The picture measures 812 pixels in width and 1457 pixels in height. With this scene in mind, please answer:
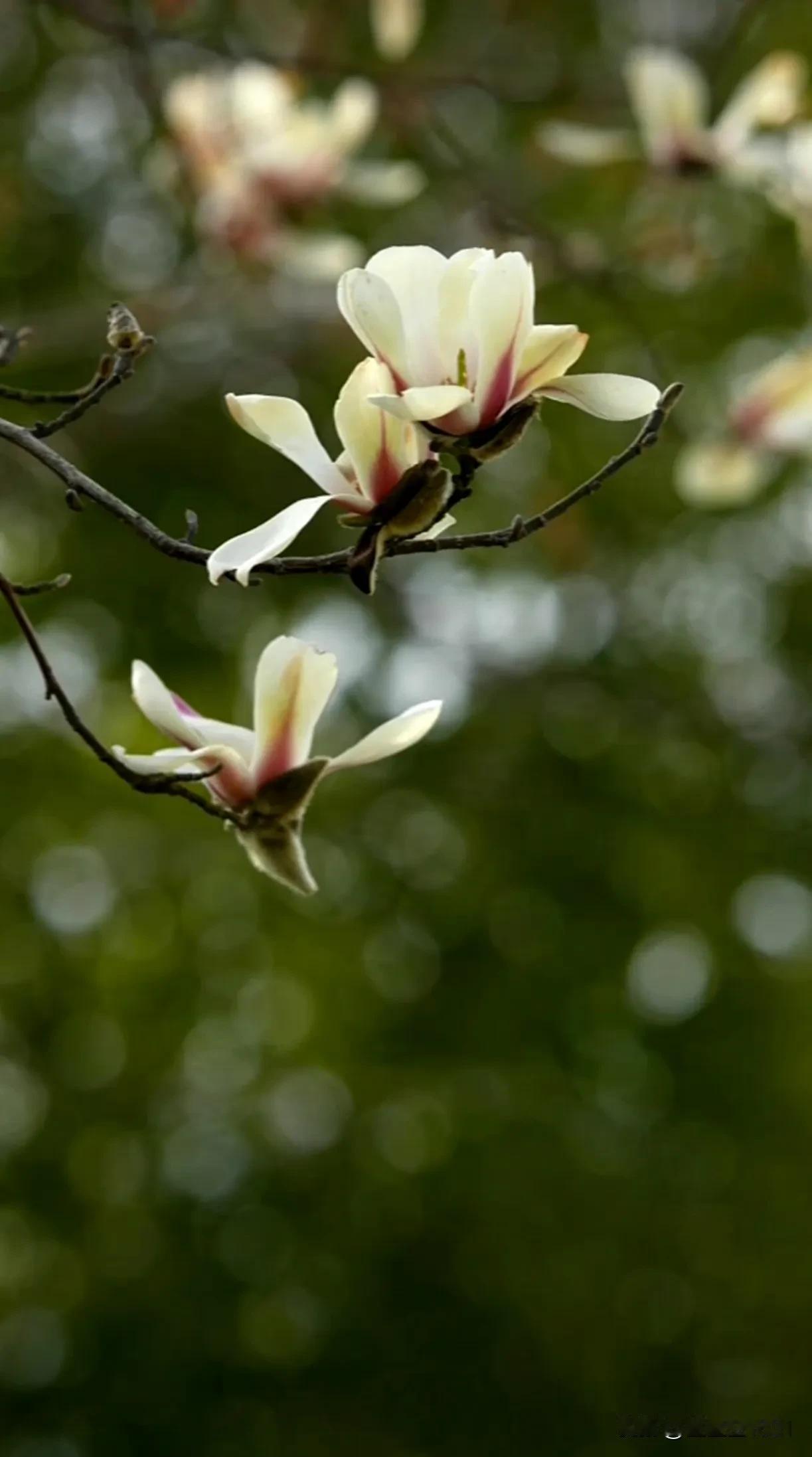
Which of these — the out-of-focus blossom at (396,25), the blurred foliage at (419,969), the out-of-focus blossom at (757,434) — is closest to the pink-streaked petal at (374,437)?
the out-of-focus blossom at (757,434)

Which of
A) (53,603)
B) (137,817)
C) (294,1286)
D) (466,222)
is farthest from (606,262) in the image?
(294,1286)

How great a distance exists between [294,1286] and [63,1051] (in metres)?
0.85

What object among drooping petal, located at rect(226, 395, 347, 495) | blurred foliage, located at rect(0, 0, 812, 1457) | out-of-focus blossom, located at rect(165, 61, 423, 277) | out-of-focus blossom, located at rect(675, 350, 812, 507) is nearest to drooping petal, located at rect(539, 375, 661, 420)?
drooping petal, located at rect(226, 395, 347, 495)

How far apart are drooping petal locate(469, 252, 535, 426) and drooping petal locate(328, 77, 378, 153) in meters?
1.57

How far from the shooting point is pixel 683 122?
2.26 meters

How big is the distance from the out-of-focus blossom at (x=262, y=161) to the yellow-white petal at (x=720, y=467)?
584 mm

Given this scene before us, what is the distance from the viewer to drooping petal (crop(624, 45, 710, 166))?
223cm

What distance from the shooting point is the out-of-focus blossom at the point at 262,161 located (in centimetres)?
246

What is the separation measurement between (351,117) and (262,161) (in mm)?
155

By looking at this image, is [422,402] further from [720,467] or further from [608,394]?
[720,467]

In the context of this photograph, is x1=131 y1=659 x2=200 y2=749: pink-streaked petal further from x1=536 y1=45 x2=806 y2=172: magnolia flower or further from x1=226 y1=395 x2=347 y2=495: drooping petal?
x1=536 y1=45 x2=806 y2=172: magnolia flower

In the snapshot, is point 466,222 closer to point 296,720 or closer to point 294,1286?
point 296,720

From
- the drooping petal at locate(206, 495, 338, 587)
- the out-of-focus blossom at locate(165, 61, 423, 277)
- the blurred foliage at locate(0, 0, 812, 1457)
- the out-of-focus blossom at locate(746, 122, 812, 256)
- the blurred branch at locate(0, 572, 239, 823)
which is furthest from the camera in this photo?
the blurred foliage at locate(0, 0, 812, 1457)

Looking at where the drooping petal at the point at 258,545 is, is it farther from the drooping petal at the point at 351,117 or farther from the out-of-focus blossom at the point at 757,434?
the drooping petal at the point at 351,117
